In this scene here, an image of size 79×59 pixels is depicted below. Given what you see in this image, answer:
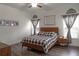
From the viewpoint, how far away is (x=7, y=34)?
1282 mm

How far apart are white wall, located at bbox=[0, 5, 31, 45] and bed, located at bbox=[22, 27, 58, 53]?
111 mm

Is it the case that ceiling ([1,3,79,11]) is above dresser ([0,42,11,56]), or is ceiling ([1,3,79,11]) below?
above

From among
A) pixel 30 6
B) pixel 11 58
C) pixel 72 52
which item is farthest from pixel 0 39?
pixel 72 52

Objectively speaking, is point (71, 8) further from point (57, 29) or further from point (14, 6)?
point (14, 6)

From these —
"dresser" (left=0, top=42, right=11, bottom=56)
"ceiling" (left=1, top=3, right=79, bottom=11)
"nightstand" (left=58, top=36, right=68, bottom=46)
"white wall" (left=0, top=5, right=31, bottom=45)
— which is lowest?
"dresser" (left=0, top=42, right=11, bottom=56)

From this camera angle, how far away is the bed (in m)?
1.35

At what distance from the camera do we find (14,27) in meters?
1.33

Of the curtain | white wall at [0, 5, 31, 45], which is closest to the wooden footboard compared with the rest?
white wall at [0, 5, 31, 45]

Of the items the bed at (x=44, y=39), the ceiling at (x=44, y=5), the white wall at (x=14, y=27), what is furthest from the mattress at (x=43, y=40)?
the ceiling at (x=44, y=5)

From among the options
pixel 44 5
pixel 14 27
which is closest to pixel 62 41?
pixel 44 5

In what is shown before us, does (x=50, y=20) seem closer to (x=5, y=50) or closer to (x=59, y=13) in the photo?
(x=59, y=13)

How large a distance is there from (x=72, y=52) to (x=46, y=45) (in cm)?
39

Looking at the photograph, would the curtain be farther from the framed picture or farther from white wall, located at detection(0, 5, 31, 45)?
white wall, located at detection(0, 5, 31, 45)

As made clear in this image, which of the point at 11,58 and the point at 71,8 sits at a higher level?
the point at 71,8
